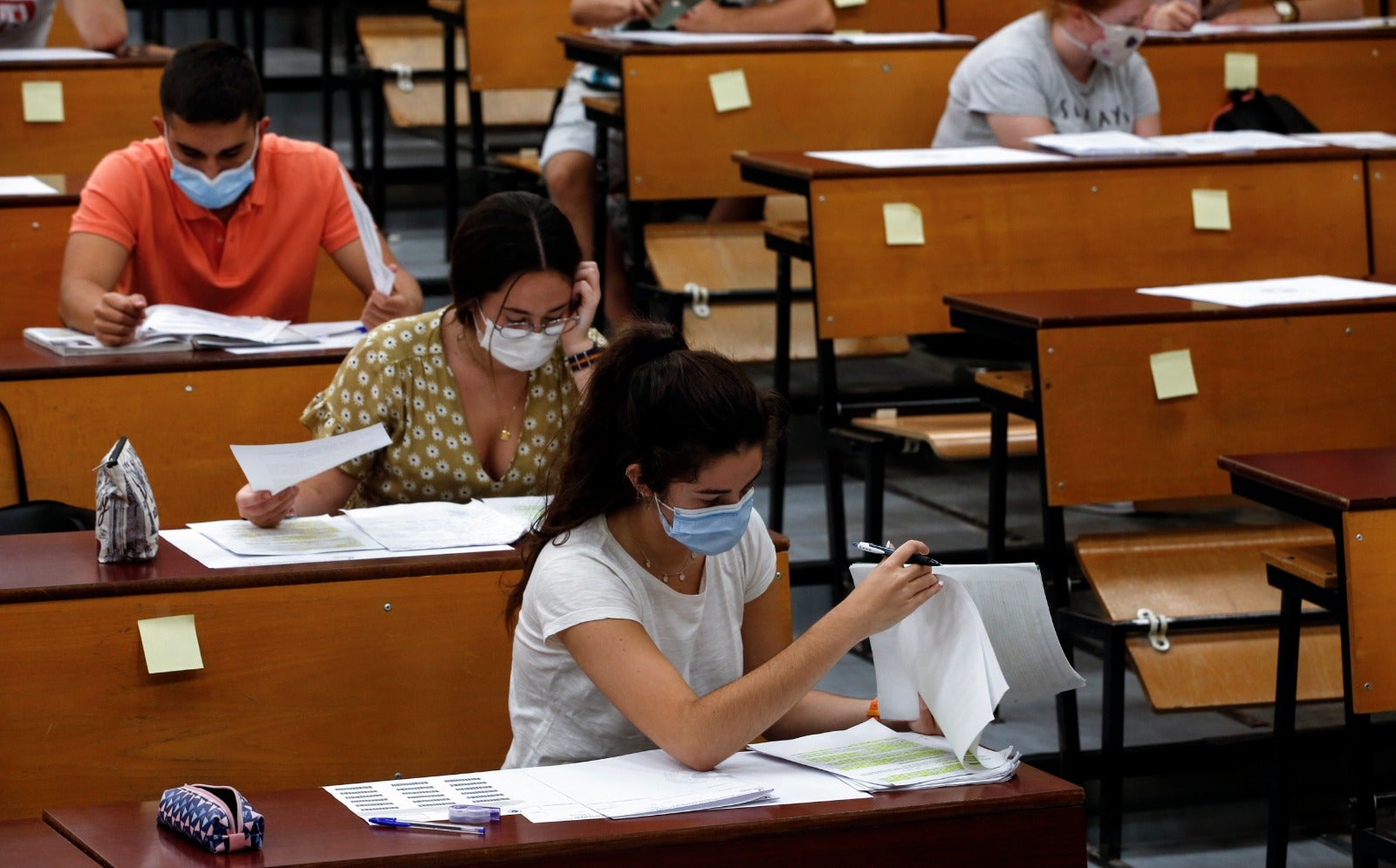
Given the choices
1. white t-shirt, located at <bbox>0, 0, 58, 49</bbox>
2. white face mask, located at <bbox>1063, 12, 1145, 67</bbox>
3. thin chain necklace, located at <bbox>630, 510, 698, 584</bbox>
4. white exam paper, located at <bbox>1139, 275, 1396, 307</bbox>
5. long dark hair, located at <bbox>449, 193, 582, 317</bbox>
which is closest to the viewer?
thin chain necklace, located at <bbox>630, 510, 698, 584</bbox>

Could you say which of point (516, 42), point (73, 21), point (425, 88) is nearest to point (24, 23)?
point (73, 21)

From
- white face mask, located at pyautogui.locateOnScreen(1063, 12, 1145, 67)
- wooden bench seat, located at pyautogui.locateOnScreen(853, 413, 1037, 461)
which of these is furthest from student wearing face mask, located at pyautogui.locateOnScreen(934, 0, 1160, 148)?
wooden bench seat, located at pyautogui.locateOnScreen(853, 413, 1037, 461)

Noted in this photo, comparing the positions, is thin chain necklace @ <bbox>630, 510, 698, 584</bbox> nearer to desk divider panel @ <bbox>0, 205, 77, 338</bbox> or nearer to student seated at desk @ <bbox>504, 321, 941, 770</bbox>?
student seated at desk @ <bbox>504, 321, 941, 770</bbox>

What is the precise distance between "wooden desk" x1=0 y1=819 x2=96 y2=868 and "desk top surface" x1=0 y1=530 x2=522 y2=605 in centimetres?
43

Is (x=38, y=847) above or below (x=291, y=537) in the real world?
below

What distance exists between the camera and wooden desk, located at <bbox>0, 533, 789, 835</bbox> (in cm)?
203

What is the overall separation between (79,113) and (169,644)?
2690 mm

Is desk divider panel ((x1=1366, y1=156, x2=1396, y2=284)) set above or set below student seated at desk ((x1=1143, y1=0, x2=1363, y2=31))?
below

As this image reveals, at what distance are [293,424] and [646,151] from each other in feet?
4.98

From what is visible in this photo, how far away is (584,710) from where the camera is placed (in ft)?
6.21

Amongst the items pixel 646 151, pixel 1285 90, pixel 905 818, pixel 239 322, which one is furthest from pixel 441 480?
pixel 1285 90

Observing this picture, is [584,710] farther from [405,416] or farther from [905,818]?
[405,416]

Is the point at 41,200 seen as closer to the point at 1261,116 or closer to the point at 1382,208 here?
the point at 1382,208

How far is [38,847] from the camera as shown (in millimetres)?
1540
